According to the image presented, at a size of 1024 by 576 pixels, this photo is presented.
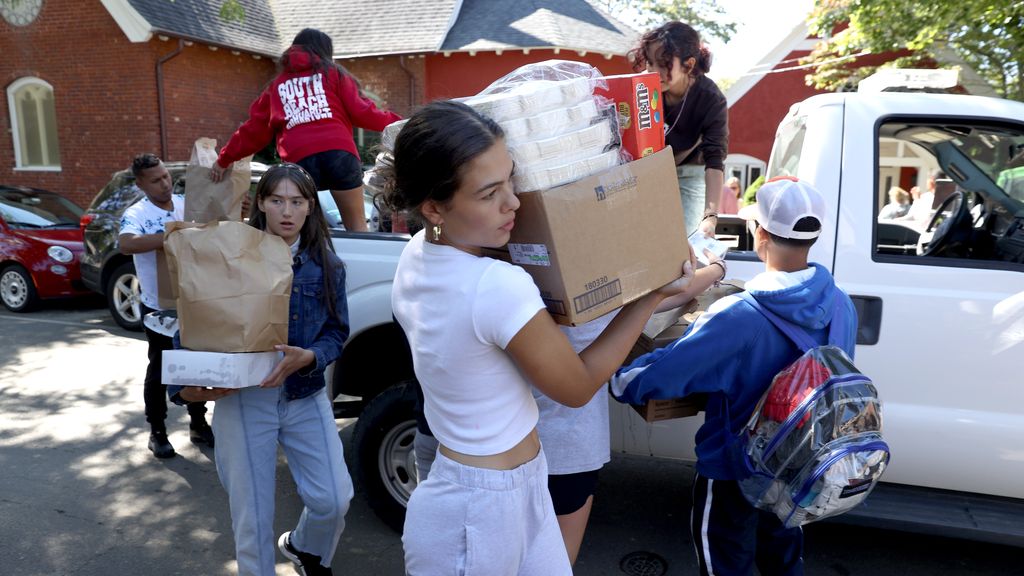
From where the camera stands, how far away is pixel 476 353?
1609 millimetres

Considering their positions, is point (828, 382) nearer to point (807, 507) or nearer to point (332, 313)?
point (807, 507)

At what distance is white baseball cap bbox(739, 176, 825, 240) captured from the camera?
2.22m

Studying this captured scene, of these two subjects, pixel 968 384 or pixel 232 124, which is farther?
pixel 232 124

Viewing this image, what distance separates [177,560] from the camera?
3.54m

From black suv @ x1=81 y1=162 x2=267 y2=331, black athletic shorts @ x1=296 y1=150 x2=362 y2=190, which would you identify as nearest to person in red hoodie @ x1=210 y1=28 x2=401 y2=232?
black athletic shorts @ x1=296 y1=150 x2=362 y2=190

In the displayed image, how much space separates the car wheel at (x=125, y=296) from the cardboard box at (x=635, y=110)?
7917mm

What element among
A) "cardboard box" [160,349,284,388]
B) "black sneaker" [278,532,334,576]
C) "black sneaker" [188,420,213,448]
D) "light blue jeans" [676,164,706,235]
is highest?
"light blue jeans" [676,164,706,235]

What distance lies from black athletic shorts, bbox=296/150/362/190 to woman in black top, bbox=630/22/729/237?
1.67 metres

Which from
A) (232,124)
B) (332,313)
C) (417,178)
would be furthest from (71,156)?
(417,178)

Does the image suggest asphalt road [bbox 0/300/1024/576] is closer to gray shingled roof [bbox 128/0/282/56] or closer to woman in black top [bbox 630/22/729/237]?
woman in black top [bbox 630/22/729/237]

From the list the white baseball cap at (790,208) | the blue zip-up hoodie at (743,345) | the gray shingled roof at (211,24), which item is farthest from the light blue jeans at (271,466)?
the gray shingled roof at (211,24)

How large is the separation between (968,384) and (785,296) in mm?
1315

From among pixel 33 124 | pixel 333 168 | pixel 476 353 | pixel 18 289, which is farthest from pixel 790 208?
pixel 33 124

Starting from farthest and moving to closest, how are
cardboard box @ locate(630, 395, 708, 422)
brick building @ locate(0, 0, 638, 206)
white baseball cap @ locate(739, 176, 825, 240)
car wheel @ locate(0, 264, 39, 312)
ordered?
brick building @ locate(0, 0, 638, 206) → car wheel @ locate(0, 264, 39, 312) → cardboard box @ locate(630, 395, 708, 422) → white baseball cap @ locate(739, 176, 825, 240)
